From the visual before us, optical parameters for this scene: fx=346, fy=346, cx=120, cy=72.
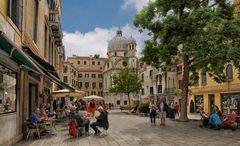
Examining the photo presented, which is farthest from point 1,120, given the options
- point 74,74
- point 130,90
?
point 74,74

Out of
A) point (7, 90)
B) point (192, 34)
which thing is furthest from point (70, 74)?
point (7, 90)

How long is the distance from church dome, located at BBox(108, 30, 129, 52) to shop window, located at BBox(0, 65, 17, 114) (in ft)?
320

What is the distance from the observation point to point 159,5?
915 inches

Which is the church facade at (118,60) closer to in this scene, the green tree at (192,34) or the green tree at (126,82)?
the green tree at (126,82)

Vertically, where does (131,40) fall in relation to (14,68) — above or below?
above

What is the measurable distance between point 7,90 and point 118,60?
310 ft

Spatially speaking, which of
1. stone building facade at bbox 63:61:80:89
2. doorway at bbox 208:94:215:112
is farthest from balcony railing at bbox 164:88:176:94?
stone building facade at bbox 63:61:80:89

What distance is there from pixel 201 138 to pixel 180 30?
380 inches

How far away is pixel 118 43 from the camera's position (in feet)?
364

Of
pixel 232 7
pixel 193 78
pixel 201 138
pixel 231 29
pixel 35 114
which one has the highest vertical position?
pixel 232 7

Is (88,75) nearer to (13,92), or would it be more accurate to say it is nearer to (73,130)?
(73,130)

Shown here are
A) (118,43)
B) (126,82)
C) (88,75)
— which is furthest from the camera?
(88,75)

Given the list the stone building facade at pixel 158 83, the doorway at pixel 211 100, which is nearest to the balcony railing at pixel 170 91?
the stone building facade at pixel 158 83

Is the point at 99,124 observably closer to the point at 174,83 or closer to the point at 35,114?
the point at 35,114
